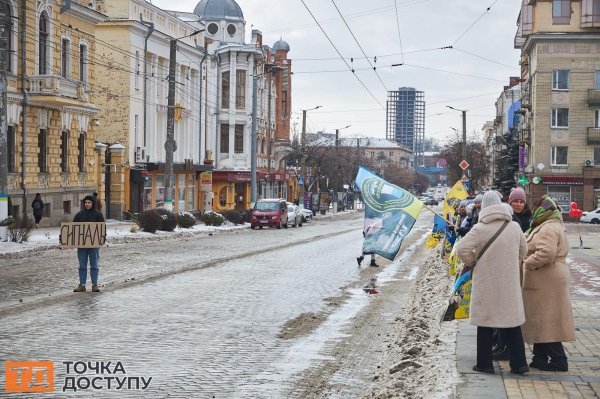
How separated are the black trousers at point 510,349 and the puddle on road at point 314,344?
5.94ft

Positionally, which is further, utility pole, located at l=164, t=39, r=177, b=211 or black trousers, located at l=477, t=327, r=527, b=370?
utility pole, located at l=164, t=39, r=177, b=211

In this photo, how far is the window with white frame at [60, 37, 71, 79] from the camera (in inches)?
1625

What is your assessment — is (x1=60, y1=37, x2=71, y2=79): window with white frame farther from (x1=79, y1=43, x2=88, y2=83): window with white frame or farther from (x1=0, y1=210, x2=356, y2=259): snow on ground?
(x1=0, y1=210, x2=356, y2=259): snow on ground

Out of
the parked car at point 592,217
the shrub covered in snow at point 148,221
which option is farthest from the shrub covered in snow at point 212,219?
the parked car at point 592,217

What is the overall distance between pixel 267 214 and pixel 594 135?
28133 millimetres

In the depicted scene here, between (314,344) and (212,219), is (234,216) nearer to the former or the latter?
(212,219)

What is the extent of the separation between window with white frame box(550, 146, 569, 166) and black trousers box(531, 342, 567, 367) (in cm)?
6195

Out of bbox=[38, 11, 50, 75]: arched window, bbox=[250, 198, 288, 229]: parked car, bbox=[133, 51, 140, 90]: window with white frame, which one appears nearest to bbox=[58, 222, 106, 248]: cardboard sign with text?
bbox=[38, 11, 50, 75]: arched window

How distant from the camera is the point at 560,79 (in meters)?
68.1

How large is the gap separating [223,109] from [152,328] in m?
60.9

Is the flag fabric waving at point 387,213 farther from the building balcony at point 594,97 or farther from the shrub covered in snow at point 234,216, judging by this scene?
the building balcony at point 594,97

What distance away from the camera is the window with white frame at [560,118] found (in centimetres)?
6831

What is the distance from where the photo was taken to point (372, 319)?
13.8m

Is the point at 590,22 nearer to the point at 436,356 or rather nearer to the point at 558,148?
the point at 558,148
